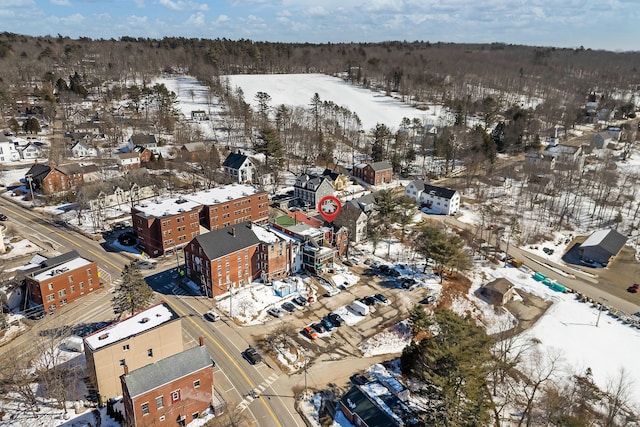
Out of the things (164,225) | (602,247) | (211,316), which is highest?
(164,225)

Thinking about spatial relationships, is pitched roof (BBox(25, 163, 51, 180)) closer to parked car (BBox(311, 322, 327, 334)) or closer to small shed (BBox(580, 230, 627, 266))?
parked car (BBox(311, 322, 327, 334))

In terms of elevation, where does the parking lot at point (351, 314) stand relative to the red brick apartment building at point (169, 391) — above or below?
below

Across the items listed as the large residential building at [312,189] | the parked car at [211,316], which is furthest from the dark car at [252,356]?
the large residential building at [312,189]

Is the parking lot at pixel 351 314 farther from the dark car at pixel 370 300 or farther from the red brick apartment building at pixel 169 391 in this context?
the red brick apartment building at pixel 169 391

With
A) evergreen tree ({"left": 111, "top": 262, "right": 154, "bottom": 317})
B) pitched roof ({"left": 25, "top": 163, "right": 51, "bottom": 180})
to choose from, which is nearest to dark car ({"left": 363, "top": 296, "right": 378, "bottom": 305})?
evergreen tree ({"left": 111, "top": 262, "right": 154, "bottom": 317})

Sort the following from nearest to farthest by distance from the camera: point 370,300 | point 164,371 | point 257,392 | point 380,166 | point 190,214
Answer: point 164,371
point 257,392
point 370,300
point 190,214
point 380,166

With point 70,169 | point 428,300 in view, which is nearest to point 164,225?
point 70,169

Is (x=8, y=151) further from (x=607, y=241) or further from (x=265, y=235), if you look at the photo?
(x=607, y=241)
